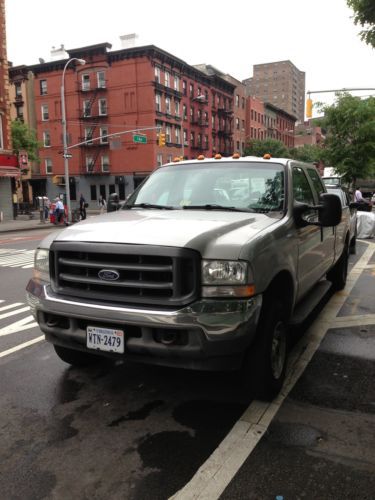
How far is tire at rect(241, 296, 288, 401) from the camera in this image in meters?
3.39

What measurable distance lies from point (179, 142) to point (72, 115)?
37.4 ft

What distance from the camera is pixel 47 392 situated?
3912mm

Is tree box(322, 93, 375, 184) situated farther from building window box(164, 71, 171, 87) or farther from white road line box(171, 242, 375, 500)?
white road line box(171, 242, 375, 500)

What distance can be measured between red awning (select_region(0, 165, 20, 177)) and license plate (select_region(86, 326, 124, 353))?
2824 cm

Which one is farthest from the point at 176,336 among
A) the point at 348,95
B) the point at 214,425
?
the point at 348,95

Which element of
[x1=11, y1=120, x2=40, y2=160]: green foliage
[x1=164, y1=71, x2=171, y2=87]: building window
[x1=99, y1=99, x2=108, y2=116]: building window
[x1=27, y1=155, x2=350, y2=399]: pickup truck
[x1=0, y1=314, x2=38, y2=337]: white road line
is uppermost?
[x1=164, y1=71, x2=171, y2=87]: building window

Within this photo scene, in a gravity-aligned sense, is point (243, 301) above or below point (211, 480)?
above

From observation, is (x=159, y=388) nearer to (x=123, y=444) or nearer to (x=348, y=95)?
(x=123, y=444)

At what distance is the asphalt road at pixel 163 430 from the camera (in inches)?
106

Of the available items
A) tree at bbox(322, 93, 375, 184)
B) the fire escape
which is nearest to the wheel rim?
tree at bbox(322, 93, 375, 184)

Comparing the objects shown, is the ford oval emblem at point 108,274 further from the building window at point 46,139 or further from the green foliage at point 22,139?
the building window at point 46,139

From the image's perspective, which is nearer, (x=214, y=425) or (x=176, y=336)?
(x=176, y=336)

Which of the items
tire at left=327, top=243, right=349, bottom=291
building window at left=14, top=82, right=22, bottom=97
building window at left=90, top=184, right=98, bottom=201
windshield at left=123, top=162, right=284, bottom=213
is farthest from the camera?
building window at left=14, top=82, right=22, bottom=97

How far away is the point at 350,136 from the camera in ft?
109
